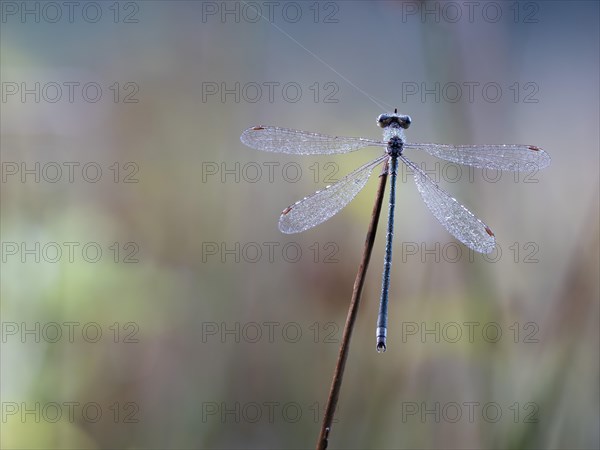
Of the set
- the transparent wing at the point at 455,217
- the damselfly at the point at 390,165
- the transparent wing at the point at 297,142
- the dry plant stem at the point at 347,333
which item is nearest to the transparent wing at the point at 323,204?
the damselfly at the point at 390,165

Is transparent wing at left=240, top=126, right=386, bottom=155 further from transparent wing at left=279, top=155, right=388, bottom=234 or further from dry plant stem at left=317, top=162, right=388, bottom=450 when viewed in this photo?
dry plant stem at left=317, top=162, right=388, bottom=450

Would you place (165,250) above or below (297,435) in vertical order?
above

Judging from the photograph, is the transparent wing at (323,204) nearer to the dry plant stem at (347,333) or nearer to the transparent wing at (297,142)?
the transparent wing at (297,142)

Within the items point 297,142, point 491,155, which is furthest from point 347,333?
point 491,155

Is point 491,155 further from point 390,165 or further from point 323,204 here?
point 323,204

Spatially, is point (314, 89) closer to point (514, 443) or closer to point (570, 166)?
point (570, 166)

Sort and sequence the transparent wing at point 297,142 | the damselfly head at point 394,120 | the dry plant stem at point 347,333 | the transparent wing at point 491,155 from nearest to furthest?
the dry plant stem at point 347,333 → the damselfly head at point 394,120 → the transparent wing at point 297,142 → the transparent wing at point 491,155

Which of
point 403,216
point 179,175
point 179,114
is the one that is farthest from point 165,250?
point 403,216

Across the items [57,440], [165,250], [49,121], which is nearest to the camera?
[57,440]
